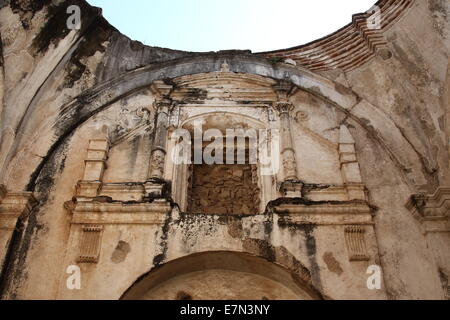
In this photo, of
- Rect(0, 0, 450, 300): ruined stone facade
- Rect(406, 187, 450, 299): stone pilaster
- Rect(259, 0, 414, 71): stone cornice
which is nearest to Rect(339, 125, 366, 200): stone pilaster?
Rect(0, 0, 450, 300): ruined stone facade

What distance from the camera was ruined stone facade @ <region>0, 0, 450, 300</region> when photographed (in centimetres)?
557

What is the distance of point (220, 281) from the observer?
593cm

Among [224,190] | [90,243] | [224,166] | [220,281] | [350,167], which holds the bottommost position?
[220,281]

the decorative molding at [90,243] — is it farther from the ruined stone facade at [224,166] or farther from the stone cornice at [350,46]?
the stone cornice at [350,46]

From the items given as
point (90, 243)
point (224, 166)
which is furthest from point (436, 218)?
point (90, 243)

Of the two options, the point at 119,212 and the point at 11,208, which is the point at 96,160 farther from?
the point at 11,208

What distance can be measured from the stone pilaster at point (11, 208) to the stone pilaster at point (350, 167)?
150 inches

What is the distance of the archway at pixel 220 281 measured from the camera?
570 centimetres

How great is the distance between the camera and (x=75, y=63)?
7.47 metres

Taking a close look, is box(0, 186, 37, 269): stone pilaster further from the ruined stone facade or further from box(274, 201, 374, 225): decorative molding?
box(274, 201, 374, 225): decorative molding

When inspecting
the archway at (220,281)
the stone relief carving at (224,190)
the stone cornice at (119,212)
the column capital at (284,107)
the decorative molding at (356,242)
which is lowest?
the archway at (220,281)

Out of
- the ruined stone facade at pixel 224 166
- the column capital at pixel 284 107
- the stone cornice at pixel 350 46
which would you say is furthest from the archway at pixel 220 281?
the stone cornice at pixel 350 46

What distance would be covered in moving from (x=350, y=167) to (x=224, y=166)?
1.71 meters

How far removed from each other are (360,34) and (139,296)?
4.96 m
